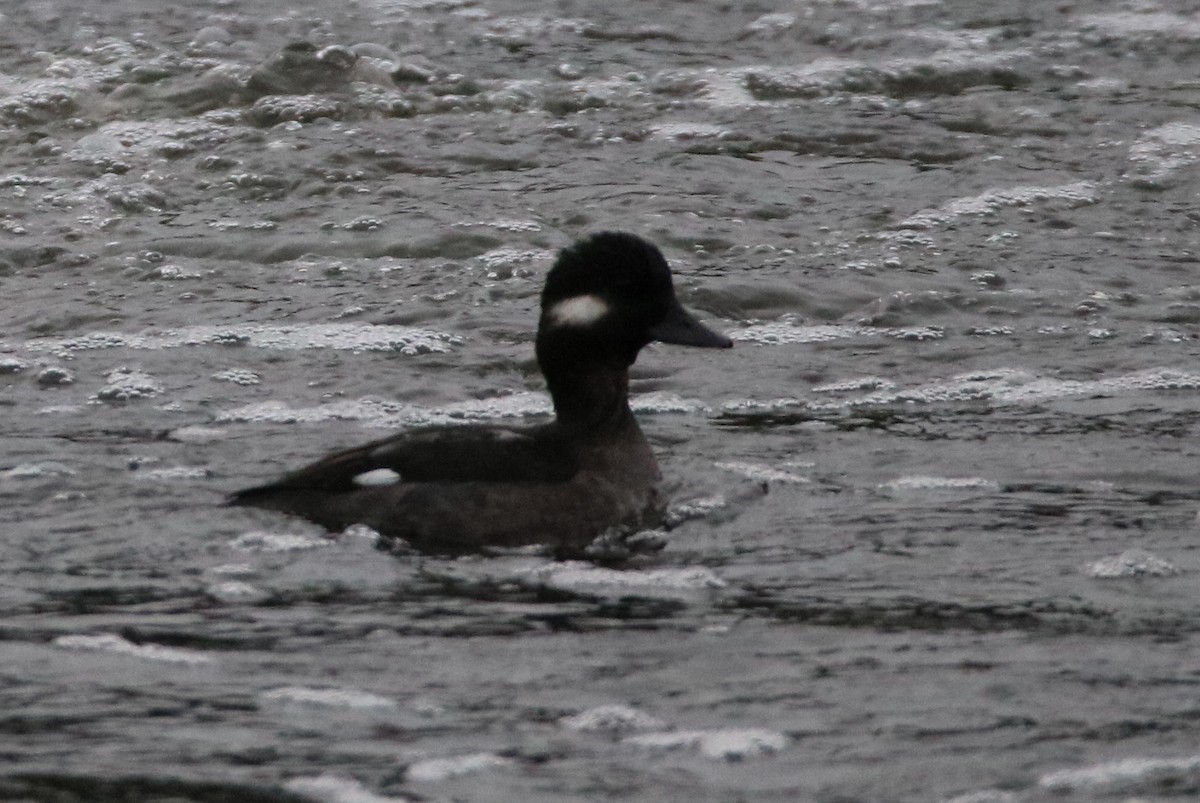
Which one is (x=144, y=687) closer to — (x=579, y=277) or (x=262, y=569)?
(x=262, y=569)

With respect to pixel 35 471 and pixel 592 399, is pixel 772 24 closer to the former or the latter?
pixel 592 399

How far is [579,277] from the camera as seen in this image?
299 inches

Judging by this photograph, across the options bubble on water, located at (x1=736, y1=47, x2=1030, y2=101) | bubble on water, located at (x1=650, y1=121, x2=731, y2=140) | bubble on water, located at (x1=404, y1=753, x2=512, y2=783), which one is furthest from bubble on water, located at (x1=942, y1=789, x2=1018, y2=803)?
bubble on water, located at (x1=736, y1=47, x2=1030, y2=101)

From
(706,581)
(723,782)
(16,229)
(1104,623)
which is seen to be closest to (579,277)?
(706,581)

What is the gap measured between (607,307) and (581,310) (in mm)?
96

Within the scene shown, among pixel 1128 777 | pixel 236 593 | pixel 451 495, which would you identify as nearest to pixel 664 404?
pixel 451 495

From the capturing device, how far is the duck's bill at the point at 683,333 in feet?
25.3

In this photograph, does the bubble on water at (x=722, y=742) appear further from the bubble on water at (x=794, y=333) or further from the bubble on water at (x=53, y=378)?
the bubble on water at (x=794, y=333)

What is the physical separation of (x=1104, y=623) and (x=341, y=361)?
4.70 meters

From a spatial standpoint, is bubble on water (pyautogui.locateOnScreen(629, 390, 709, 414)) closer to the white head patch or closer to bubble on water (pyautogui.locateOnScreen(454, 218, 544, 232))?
the white head patch

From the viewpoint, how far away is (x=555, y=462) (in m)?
7.42

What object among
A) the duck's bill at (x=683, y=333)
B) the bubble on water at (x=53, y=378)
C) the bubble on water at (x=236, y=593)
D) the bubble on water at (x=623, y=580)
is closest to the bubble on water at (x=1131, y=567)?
the bubble on water at (x=623, y=580)

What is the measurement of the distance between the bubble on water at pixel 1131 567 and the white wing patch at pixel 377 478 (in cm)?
231

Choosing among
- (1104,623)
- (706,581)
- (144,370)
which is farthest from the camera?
(144,370)
